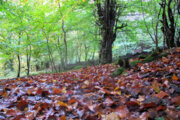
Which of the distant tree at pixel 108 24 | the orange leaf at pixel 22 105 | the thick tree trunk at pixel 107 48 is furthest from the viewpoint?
the thick tree trunk at pixel 107 48

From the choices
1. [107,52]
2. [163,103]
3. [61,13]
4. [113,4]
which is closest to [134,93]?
[163,103]

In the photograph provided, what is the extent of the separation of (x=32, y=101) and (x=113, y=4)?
7021 mm

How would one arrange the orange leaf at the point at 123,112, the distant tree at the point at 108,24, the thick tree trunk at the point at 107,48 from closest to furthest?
the orange leaf at the point at 123,112 → the distant tree at the point at 108,24 → the thick tree trunk at the point at 107,48

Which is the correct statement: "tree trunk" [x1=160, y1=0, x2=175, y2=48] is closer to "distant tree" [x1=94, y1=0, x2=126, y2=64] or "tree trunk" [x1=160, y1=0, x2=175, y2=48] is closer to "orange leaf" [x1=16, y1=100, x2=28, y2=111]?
"distant tree" [x1=94, y1=0, x2=126, y2=64]

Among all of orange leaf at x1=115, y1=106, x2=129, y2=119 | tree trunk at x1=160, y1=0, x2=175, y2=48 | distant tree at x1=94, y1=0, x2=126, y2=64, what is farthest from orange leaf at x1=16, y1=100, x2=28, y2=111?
distant tree at x1=94, y1=0, x2=126, y2=64

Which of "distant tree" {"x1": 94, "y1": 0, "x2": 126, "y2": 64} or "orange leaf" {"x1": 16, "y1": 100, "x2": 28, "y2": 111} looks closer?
"orange leaf" {"x1": 16, "y1": 100, "x2": 28, "y2": 111}

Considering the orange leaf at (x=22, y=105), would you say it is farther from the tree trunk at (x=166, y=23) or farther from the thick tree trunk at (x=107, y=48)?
the thick tree trunk at (x=107, y=48)

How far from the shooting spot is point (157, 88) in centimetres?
175

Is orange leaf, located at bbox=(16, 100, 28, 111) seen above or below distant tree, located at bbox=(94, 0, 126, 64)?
below

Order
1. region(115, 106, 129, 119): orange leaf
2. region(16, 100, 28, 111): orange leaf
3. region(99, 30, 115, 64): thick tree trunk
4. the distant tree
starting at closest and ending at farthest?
region(115, 106, 129, 119): orange leaf, region(16, 100, 28, 111): orange leaf, the distant tree, region(99, 30, 115, 64): thick tree trunk

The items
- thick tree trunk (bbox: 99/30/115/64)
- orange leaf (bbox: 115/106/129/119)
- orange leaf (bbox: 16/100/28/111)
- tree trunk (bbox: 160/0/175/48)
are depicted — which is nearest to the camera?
orange leaf (bbox: 115/106/129/119)

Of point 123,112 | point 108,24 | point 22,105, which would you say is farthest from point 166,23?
point 22,105

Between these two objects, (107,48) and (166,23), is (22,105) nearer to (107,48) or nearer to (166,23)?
(166,23)

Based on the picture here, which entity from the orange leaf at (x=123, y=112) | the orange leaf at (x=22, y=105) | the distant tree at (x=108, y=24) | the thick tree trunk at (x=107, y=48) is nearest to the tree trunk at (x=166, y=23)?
the distant tree at (x=108, y=24)
